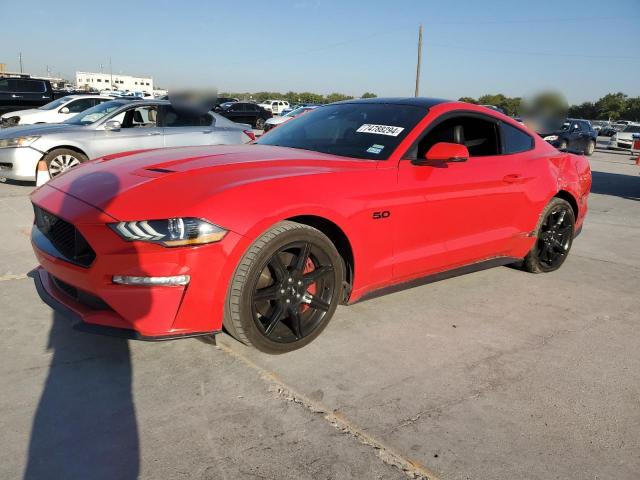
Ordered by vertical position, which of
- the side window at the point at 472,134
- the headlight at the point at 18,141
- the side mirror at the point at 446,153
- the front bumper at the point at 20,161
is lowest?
the front bumper at the point at 20,161

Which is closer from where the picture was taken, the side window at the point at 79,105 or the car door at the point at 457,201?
the car door at the point at 457,201

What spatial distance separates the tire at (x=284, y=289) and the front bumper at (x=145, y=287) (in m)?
0.11

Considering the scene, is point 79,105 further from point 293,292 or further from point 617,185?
point 617,185

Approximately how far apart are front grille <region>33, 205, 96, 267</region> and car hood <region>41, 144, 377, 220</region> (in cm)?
17

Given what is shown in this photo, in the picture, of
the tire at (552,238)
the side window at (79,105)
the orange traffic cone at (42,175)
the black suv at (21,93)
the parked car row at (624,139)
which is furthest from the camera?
the parked car row at (624,139)

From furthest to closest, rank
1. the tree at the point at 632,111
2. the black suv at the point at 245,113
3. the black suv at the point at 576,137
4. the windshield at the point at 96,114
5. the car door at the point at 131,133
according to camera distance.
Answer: the tree at the point at 632,111 < the black suv at the point at 245,113 < the black suv at the point at 576,137 < the windshield at the point at 96,114 < the car door at the point at 131,133

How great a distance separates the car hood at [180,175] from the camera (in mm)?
2520

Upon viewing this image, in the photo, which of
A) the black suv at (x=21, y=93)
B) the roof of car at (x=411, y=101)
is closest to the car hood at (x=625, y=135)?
the roof of car at (x=411, y=101)

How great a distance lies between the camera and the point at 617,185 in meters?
11.9

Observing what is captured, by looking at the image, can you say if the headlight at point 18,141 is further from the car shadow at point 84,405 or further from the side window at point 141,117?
the car shadow at point 84,405

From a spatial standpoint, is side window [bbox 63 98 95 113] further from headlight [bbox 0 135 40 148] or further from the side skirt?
the side skirt

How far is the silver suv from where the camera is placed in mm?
7660

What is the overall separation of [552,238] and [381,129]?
2.13 metres

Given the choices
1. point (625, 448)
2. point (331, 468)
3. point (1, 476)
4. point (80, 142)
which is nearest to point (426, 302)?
point (625, 448)
